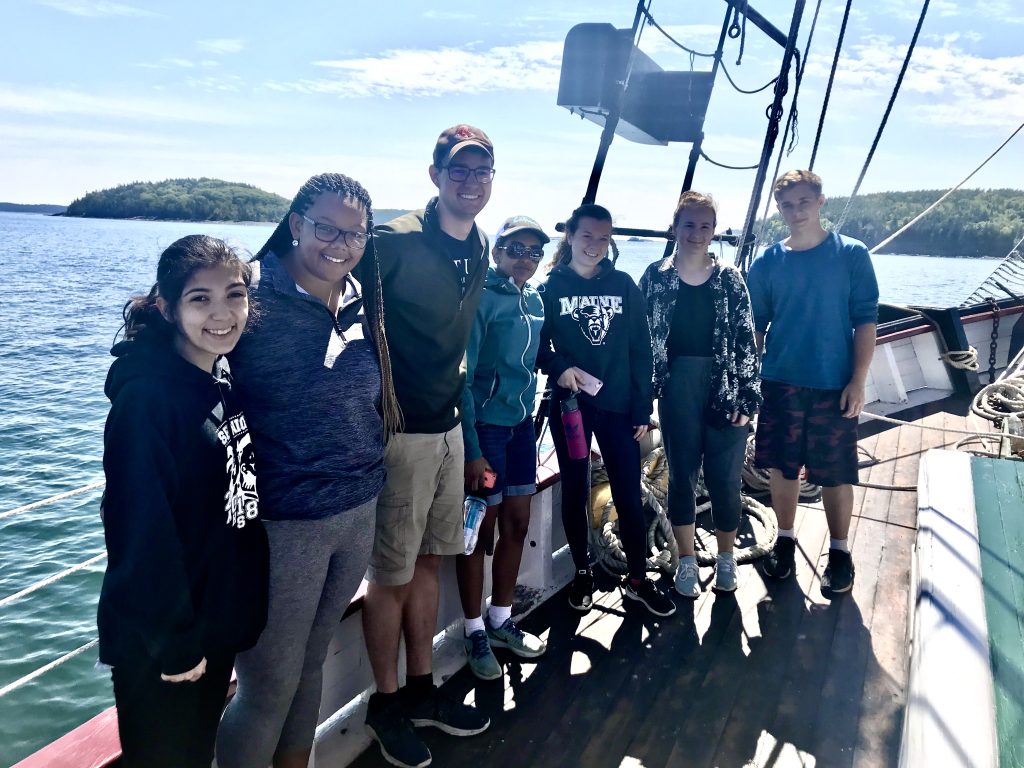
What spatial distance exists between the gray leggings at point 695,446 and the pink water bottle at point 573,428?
39 centimetres

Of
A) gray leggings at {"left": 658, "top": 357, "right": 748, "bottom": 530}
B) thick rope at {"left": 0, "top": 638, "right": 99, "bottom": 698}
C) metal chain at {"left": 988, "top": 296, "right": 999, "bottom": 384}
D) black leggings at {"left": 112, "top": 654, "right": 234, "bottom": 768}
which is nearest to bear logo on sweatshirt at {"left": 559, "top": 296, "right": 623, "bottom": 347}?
gray leggings at {"left": 658, "top": 357, "right": 748, "bottom": 530}

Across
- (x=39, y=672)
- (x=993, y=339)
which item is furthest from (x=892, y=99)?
(x=39, y=672)

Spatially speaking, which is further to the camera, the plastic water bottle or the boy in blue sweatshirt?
the boy in blue sweatshirt

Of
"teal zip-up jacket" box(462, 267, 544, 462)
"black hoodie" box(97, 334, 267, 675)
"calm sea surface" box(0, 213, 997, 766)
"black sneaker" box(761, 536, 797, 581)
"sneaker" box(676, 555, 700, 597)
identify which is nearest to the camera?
"black hoodie" box(97, 334, 267, 675)

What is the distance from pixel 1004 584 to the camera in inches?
81.8

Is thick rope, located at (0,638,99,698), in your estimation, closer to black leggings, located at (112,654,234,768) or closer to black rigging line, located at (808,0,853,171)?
black leggings, located at (112,654,234,768)

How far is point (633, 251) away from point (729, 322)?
A: 114544 millimetres

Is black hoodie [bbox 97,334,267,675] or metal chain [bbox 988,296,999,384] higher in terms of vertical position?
black hoodie [bbox 97,334,267,675]

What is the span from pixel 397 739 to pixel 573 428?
1194 millimetres

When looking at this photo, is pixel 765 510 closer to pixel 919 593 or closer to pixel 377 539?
pixel 919 593

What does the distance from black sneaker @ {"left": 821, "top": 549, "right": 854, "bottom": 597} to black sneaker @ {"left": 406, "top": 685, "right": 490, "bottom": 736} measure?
5.36 feet

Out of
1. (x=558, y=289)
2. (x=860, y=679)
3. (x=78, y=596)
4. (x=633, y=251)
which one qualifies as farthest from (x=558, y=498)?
(x=633, y=251)

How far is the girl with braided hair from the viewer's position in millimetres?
1506

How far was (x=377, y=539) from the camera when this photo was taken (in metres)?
1.96
